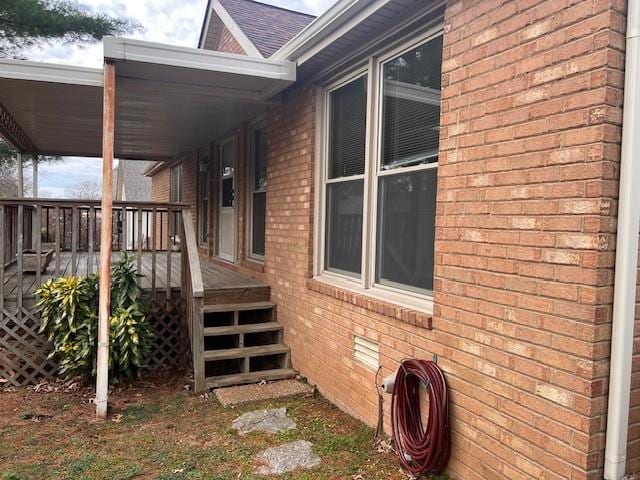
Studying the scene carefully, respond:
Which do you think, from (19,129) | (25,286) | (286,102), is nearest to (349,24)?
(286,102)

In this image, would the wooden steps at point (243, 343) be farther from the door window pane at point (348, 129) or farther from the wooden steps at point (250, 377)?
the door window pane at point (348, 129)

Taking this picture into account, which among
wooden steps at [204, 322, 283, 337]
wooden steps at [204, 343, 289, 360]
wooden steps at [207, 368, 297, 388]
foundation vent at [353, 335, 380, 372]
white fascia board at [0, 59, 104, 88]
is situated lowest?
wooden steps at [207, 368, 297, 388]

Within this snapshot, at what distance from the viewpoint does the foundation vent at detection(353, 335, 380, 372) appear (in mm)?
3826

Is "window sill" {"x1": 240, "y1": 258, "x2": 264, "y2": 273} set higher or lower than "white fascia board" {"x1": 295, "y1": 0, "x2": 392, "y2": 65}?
lower

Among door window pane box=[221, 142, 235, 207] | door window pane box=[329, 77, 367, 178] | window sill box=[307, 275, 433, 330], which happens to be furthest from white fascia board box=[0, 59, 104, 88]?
door window pane box=[221, 142, 235, 207]

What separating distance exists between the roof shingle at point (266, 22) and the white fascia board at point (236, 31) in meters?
0.04

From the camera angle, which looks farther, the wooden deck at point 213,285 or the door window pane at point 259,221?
the door window pane at point 259,221

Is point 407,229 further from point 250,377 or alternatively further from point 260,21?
point 260,21

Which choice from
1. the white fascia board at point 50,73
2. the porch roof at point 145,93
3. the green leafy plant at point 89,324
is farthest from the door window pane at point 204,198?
the white fascia board at point 50,73

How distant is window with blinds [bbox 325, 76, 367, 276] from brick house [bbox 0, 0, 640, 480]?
0.8 inches

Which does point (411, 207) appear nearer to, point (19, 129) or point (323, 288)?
point (323, 288)

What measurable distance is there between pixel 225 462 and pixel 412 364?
4.69 ft

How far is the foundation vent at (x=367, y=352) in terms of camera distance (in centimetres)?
383

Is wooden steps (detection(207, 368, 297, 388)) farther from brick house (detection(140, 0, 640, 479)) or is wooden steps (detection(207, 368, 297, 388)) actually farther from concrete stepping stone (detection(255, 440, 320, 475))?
concrete stepping stone (detection(255, 440, 320, 475))
